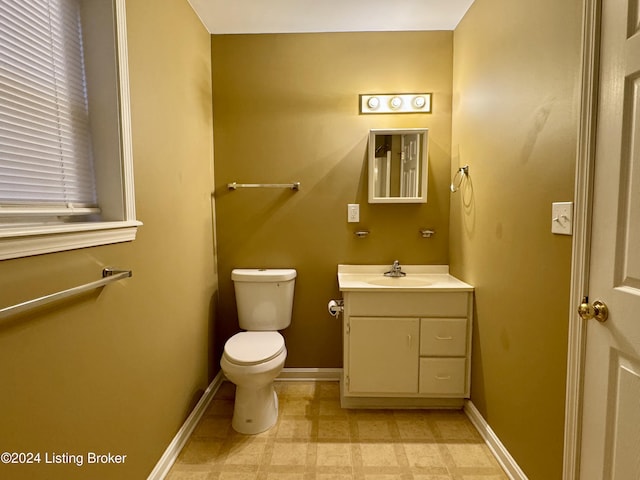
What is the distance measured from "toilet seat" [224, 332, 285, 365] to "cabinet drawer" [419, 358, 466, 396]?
0.87m

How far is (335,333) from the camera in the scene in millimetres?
2352

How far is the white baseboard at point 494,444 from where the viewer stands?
1.45 metres

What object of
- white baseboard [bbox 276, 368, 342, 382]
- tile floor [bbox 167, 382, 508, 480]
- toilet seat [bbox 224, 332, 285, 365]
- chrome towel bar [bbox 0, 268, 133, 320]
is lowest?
tile floor [bbox 167, 382, 508, 480]

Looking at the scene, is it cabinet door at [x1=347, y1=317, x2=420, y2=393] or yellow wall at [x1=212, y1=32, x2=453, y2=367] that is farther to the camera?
yellow wall at [x1=212, y1=32, x2=453, y2=367]

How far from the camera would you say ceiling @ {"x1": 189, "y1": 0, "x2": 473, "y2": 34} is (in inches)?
74.2

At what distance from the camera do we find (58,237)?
2.99 feet

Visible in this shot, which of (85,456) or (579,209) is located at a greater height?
(579,209)

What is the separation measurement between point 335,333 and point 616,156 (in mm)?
1853

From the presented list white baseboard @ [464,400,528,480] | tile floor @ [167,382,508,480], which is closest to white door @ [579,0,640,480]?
white baseboard @ [464,400,528,480]

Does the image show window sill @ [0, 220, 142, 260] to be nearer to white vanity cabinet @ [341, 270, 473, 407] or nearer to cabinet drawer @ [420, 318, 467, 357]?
white vanity cabinet @ [341, 270, 473, 407]

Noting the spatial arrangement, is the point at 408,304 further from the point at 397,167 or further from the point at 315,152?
the point at 315,152

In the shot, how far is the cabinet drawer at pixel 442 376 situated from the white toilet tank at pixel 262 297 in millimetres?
947

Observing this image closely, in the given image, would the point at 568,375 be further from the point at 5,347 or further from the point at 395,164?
the point at 5,347

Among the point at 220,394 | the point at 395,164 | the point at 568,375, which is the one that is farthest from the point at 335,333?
the point at 568,375
